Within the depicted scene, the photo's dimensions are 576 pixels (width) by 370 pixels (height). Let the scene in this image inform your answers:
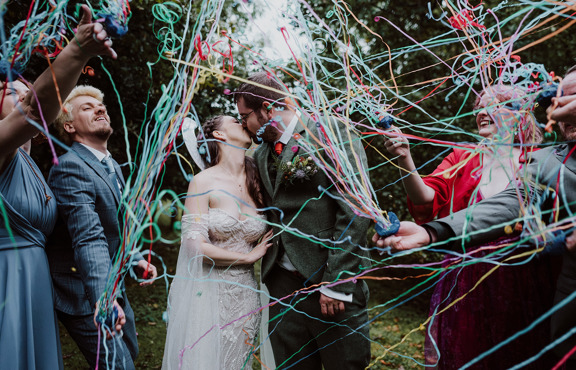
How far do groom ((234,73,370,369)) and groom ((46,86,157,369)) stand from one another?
821mm

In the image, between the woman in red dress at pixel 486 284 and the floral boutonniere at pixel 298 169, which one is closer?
the woman in red dress at pixel 486 284

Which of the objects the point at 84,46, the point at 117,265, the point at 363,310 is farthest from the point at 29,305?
the point at 363,310

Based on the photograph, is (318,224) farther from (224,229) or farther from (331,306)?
(224,229)

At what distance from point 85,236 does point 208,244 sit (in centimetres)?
71

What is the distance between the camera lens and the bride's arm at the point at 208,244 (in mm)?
2572

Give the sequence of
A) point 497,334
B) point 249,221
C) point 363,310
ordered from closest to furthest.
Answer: point 497,334, point 363,310, point 249,221

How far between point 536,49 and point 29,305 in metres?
5.81

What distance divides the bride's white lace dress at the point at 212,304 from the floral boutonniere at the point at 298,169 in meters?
0.43

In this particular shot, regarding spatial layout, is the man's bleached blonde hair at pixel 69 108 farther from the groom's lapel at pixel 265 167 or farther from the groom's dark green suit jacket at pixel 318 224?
the groom's dark green suit jacket at pixel 318 224

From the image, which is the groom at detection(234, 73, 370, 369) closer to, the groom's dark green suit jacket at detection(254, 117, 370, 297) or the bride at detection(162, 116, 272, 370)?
the groom's dark green suit jacket at detection(254, 117, 370, 297)

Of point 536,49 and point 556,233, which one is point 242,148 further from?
point 536,49

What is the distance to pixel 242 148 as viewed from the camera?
2.71m

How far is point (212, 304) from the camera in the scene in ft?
8.65

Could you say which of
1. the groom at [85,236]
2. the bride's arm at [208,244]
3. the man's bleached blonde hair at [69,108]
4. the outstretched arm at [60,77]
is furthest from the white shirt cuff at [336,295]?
the man's bleached blonde hair at [69,108]
